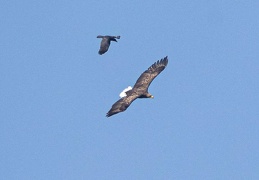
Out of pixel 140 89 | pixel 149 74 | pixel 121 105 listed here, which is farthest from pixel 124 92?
pixel 149 74

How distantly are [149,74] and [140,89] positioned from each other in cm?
236

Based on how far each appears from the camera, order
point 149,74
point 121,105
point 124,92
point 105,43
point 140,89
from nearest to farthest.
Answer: point 121,105
point 124,92
point 140,89
point 105,43
point 149,74

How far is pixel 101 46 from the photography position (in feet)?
259

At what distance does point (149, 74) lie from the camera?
80.9 metres

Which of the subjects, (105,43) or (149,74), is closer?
(105,43)

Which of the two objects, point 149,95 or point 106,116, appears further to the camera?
point 149,95

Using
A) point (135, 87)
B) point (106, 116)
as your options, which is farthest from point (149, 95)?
point (106, 116)

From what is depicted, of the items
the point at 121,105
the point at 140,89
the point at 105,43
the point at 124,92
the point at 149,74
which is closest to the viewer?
the point at 121,105

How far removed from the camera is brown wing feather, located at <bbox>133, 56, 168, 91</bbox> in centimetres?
7956

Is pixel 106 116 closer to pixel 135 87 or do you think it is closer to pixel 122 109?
pixel 122 109

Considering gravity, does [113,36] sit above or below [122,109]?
above

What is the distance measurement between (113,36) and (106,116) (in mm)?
9485

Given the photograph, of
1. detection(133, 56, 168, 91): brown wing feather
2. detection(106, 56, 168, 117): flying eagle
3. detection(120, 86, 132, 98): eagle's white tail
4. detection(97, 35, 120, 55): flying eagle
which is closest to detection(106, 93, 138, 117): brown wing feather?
detection(106, 56, 168, 117): flying eagle

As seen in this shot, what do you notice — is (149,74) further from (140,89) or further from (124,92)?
(124,92)
